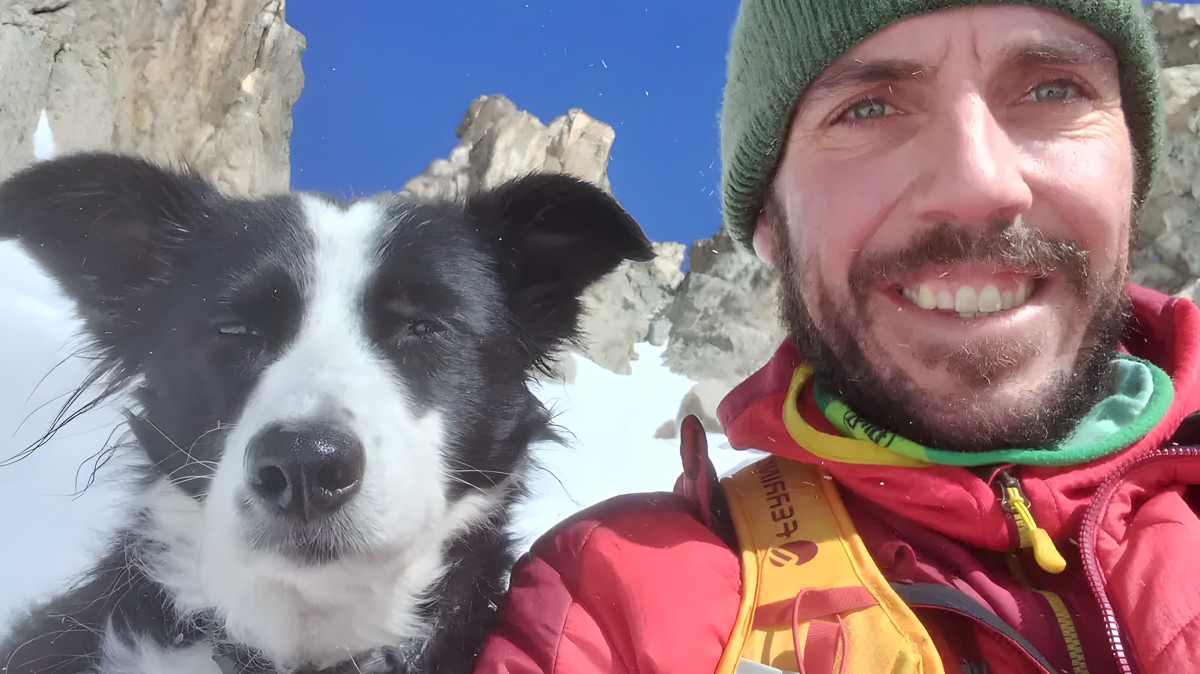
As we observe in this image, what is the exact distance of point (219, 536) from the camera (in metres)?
1.18

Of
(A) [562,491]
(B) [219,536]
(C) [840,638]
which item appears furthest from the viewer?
(A) [562,491]

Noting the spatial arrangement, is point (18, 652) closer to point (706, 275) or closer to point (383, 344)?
point (383, 344)

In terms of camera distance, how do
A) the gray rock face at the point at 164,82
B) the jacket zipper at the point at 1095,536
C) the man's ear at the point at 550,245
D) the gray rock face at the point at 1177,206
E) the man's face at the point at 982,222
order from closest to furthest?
the jacket zipper at the point at 1095,536
the man's face at the point at 982,222
the man's ear at the point at 550,245
the gray rock face at the point at 164,82
the gray rock face at the point at 1177,206

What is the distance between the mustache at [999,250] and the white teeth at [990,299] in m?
0.05

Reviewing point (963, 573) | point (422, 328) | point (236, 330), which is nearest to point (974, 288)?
point (963, 573)

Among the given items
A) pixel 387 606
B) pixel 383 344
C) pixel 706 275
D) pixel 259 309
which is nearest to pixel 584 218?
pixel 383 344

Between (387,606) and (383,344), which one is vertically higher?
(383,344)

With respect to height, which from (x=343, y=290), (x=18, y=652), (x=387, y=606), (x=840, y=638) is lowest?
(x=18, y=652)

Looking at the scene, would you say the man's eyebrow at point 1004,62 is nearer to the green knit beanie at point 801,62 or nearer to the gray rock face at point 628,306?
the green knit beanie at point 801,62

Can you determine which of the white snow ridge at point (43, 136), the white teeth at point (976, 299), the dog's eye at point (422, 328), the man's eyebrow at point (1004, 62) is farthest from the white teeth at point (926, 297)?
the white snow ridge at point (43, 136)

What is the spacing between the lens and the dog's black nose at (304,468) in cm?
106

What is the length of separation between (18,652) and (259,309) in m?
0.89

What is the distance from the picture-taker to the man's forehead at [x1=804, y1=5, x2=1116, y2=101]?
1.21m

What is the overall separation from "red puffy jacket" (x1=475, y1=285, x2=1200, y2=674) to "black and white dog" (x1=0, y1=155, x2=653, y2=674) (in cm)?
26
